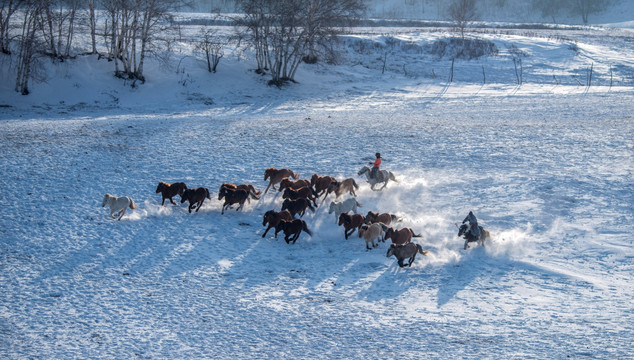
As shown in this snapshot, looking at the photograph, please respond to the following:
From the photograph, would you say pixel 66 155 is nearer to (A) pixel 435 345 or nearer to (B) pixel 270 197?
(B) pixel 270 197

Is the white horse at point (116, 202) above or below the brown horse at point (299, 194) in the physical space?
below

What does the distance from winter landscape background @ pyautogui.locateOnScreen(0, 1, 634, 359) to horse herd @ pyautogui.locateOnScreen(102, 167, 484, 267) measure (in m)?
0.28

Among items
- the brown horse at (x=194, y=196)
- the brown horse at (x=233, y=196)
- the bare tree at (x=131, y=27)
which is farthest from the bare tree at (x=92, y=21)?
the brown horse at (x=233, y=196)

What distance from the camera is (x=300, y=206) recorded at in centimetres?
1169

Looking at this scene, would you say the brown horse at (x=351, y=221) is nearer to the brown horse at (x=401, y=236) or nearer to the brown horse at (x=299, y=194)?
the brown horse at (x=401, y=236)

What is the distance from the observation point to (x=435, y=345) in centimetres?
706

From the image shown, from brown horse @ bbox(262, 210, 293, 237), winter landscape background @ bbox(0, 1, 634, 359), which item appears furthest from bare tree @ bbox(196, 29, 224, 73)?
brown horse @ bbox(262, 210, 293, 237)

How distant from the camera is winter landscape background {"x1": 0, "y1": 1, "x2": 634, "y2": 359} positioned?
728 centimetres

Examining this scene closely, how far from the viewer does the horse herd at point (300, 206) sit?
10266mm

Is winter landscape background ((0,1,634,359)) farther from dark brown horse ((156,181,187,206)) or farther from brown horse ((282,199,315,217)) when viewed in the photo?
brown horse ((282,199,315,217))

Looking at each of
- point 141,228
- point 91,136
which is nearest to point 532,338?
point 141,228

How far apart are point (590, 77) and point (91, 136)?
32.7 m

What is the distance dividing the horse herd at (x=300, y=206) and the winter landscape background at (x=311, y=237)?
276 millimetres

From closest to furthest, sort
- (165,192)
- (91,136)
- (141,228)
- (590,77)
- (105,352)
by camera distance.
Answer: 1. (105,352)
2. (141,228)
3. (165,192)
4. (91,136)
5. (590,77)
